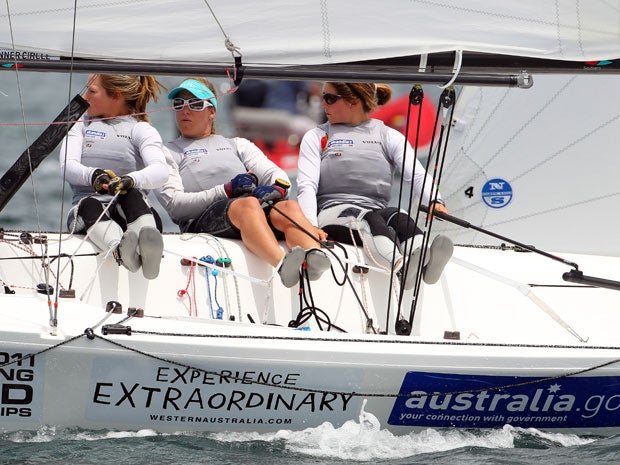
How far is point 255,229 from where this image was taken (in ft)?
16.6

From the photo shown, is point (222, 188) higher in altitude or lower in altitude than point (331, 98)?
lower

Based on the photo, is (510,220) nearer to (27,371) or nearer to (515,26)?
(515,26)

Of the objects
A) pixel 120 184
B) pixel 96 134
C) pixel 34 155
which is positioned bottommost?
pixel 120 184

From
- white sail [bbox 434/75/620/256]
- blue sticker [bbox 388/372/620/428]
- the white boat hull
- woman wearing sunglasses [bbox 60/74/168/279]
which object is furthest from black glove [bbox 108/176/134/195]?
white sail [bbox 434/75/620/256]

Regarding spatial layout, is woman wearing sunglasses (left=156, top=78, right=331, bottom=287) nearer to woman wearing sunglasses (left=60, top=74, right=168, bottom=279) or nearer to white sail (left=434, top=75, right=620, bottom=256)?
woman wearing sunglasses (left=60, top=74, right=168, bottom=279)

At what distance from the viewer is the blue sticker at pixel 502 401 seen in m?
4.16

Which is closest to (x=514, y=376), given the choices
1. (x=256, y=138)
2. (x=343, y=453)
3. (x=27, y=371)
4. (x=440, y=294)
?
(x=343, y=453)

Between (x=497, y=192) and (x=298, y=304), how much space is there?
4.28 feet

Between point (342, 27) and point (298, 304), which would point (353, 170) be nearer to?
point (298, 304)

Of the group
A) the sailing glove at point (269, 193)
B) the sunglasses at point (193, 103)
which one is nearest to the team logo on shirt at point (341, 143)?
the sailing glove at point (269, 193)

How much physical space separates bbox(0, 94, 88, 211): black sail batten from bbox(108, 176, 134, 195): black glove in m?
0.27

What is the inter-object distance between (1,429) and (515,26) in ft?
7.45

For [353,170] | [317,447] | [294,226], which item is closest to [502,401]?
[317,447]

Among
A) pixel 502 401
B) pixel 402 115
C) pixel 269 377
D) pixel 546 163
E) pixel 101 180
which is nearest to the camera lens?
pixel 269 377
